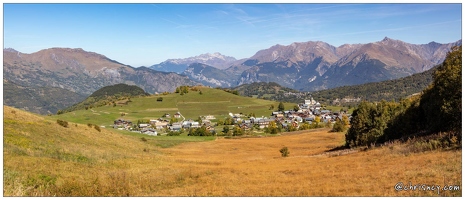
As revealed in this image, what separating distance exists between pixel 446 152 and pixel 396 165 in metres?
Result: 3.69

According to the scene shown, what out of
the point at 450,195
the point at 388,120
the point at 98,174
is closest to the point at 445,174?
the point at 450,195

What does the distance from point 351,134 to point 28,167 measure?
41.6 meters

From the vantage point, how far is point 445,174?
603 inches

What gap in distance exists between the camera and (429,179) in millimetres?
14945

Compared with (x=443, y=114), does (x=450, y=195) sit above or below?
below

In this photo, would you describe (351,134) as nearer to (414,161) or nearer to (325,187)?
(414,161)

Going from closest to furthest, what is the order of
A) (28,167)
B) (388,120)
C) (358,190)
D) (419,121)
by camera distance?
(358,190) < (28,167) < (419,121) < (388,120)

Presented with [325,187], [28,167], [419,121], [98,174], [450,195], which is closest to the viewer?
[450,195]

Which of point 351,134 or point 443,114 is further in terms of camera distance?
point 351,134

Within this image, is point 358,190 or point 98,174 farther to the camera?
point 98,174

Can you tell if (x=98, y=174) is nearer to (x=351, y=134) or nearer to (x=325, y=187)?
(x=325, y=187)

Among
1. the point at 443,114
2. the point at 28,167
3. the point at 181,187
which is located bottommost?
the point at 181,187

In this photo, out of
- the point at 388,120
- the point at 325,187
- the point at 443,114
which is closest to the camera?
the point at 325,187

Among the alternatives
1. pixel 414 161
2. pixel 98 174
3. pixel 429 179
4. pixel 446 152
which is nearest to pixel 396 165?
pixel 414 161
